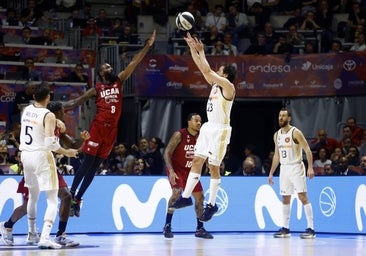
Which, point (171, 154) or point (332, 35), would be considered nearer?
point (171, 154)

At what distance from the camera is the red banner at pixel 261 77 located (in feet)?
73.9

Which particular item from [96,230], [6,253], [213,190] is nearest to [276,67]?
[96,230]

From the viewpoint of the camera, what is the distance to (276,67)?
22844 millimetres

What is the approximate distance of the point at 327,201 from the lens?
17.4 meters

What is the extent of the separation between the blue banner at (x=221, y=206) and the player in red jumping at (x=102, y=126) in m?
2.53

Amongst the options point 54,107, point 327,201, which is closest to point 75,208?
point 54,107

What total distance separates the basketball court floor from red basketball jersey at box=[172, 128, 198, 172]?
127 cm

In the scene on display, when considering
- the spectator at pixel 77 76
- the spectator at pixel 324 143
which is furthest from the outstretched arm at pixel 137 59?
the spectator at pixel 77 76

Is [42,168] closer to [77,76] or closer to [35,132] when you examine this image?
[35,132]

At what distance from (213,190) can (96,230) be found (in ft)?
12.9

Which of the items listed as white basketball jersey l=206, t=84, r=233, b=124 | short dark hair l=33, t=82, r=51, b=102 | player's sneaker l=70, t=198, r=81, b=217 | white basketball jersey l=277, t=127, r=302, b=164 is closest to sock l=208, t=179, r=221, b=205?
white basketball jersey l=206, t=84, r=233, b=124

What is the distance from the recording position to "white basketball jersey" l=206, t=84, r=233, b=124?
13484 mm

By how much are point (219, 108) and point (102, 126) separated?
Result: 6.66 ft

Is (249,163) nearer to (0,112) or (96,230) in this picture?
(96,230)
